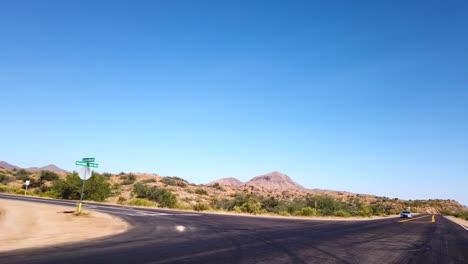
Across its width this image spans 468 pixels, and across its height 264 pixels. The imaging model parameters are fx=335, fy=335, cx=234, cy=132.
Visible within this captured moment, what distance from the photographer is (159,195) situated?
47562 mm

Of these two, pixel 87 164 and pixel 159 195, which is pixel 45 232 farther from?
pixel 159 195

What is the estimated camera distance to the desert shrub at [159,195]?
4414cm

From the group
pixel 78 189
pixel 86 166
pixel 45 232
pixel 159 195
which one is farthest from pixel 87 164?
pixel 159 195

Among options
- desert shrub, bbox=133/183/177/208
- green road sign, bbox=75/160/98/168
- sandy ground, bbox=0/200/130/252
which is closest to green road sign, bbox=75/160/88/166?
green road sign, bbox=75/160/98/168

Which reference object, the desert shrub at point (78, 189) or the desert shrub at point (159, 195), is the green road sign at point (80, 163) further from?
the desert shrub at point (78, 189)

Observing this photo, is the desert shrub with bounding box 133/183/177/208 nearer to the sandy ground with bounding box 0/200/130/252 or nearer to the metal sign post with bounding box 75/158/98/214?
the metal sign post with bounding box 75/158/98/214

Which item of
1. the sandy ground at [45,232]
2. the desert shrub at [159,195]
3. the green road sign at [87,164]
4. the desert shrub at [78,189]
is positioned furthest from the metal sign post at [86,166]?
the desert shrub at [78,189]

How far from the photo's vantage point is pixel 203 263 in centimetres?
814

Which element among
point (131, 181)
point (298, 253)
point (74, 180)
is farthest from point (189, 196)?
point (298, 253)

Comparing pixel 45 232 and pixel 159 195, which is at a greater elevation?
pixel 159 195

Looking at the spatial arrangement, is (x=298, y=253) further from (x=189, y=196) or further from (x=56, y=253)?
(x=189, y=196)

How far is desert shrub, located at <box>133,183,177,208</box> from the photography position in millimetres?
44144

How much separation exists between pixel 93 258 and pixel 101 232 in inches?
234

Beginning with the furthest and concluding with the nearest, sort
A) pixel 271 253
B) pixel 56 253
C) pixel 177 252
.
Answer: pixel 271 253, pixel 177 252, pixel 56 253
